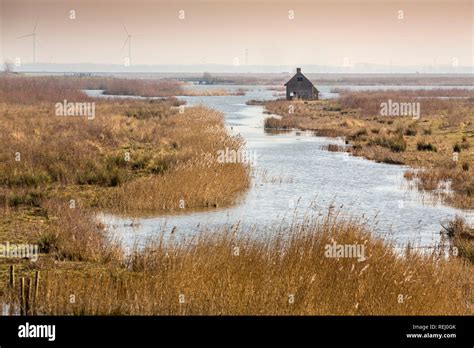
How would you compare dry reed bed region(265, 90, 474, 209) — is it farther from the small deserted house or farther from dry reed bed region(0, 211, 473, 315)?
the small deserted house

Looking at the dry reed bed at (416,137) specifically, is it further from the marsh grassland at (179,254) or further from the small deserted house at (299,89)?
the small deserted house at (299,89)

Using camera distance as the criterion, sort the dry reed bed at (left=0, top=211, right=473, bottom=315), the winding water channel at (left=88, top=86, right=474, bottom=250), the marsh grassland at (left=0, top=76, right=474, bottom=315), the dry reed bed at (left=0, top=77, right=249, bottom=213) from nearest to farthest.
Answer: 1. the dry reed bed at (left=0, top=211, right=473, bottom=315)
2. the marsh grassland at (left=0, top=76, right=474, bottom=315)
3. the winding water channel at (left=88, top=86, right=474, bottom=250)
4. the dry reed bed at (left=0, top=77, right=249, bottom=213)

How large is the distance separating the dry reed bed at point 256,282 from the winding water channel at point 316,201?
152 cm

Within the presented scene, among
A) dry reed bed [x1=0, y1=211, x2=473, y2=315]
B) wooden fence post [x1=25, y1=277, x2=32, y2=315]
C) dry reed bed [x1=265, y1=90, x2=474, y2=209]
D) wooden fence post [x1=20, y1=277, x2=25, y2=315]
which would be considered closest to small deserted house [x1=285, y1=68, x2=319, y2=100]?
dry reed bed [x1=265, y1=90, x2=474, y2=209]

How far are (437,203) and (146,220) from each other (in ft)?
37.4

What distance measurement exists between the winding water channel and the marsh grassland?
880 mm

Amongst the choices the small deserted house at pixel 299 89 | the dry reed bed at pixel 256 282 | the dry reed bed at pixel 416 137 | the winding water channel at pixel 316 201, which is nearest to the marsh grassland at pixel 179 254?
the dry reed bed at pixel 256 282

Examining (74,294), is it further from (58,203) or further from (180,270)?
(58,203)

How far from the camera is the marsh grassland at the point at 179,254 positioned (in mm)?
12656

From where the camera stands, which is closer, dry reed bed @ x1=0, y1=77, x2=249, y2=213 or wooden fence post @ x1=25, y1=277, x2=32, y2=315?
wooden fence post @ x1=25, y1=277, x2=32, y2=315

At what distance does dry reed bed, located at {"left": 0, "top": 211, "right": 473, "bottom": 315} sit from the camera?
1230cm

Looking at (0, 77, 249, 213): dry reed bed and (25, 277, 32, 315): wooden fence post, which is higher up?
(0, 77, 249, 213): dry reed bed

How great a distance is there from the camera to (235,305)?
1234 cm
